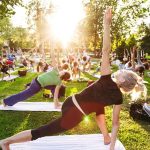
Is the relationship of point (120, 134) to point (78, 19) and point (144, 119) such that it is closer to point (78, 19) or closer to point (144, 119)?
point (144, 119)

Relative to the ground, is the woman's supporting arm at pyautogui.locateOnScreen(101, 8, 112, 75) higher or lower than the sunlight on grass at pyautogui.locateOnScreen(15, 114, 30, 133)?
higher

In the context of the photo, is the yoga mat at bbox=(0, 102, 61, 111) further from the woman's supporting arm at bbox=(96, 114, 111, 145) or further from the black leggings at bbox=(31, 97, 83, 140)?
the black leggings at bbox=(31, 97, 83, 140)

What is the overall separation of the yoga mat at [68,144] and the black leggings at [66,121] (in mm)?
930

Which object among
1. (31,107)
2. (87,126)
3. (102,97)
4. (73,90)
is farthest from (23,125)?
(73,90)

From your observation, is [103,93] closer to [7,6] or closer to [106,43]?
[106,43]

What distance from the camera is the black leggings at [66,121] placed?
4.81m

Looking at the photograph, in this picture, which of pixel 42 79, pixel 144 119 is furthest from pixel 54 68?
pixel 144 119

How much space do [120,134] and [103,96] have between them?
256cm

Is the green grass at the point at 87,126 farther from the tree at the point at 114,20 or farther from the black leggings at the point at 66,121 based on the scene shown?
the tree at the point at 114,20

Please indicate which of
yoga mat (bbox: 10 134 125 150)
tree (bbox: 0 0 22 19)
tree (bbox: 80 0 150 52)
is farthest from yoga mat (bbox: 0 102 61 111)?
tree (bbox: 80 0 150 52)

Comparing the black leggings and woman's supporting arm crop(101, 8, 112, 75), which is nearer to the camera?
woman's supporting arm crop(101, 8, 112, 75)

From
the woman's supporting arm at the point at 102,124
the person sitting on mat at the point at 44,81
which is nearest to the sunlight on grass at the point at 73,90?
the person sitting on mat at the point at 44,81

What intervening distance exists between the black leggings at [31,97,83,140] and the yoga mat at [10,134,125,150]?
0.93m

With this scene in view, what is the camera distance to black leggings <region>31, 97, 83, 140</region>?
4809mm
